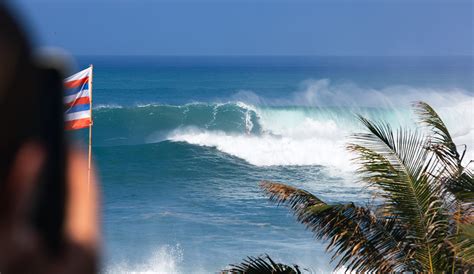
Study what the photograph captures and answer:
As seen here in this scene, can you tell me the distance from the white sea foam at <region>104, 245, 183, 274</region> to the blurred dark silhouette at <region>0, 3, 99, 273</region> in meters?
15.7

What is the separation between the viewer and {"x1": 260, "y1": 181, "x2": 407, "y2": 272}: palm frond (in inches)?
239

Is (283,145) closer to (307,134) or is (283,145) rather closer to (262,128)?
(307,134)

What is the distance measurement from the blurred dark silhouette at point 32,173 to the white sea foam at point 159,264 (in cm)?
1570

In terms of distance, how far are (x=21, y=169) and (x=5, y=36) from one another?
1.9 inches

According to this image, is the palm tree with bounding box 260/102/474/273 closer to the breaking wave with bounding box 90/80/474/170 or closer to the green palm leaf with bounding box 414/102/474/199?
the green palm leaf with bounding box 414/102/474/199

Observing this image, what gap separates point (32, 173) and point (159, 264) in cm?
1664

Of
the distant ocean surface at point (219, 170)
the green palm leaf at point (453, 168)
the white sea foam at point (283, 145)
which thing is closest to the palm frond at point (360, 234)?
the green palm leaf at point (453, 168)

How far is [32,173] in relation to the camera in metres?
0.30

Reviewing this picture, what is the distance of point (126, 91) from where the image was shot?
52094 mm

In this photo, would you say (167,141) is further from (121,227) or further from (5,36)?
(5,36)

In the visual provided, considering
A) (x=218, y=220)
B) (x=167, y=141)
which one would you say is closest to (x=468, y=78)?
(x=167, y=141)

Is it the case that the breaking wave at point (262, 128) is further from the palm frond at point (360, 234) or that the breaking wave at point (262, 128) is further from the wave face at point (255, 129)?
the palm frond at point (360, 234)

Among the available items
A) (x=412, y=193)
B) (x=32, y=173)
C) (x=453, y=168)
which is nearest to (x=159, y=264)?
(x=453, y=168)

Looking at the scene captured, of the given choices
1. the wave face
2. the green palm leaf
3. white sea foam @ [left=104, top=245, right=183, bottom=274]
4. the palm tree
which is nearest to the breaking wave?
the wave face
